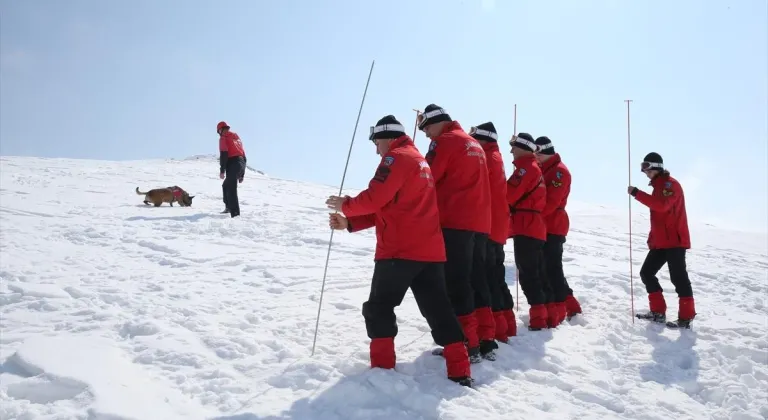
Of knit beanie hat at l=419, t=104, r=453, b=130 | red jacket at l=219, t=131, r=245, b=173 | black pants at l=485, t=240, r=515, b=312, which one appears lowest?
black pants at l=485, t=240, r=515, b=312

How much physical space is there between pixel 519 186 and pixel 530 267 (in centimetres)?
91

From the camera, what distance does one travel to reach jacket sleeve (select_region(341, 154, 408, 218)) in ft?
12.4

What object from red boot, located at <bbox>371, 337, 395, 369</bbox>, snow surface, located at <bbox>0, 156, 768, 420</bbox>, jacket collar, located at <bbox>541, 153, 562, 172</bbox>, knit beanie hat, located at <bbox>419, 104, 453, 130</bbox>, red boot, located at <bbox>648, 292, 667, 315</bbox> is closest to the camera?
snow surface, located at <bbox>0, 156, 768, 420</bbox>

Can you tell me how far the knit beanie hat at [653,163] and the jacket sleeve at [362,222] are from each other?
438cm

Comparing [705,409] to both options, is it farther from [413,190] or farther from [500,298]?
[413,190]

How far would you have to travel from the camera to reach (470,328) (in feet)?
14.6

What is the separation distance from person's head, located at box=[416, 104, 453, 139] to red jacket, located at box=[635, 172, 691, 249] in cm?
342

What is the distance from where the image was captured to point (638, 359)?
5352 mm

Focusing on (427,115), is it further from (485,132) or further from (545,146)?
(545,146)

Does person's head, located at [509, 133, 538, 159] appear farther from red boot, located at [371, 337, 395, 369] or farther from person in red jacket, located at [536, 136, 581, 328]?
red boot, located at [371, 337, 395, 369]

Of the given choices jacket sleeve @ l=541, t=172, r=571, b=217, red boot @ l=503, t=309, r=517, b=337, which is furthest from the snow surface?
jacket sleeve @ l=541, t=172, r=571, b=217

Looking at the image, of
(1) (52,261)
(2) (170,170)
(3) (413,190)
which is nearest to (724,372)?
(3) (413,190)

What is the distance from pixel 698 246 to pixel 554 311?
12.9 metres

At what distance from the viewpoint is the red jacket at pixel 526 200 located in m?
5.79
